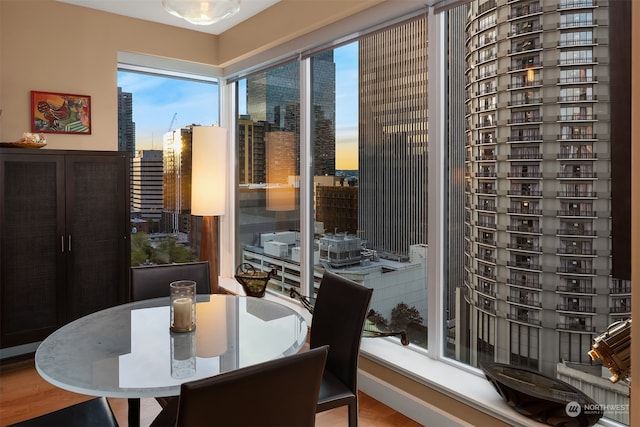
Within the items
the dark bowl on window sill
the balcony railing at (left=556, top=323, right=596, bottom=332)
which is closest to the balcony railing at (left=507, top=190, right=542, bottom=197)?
Result: the balcony railing at (left=556, top=323, right=596, bottom=332)

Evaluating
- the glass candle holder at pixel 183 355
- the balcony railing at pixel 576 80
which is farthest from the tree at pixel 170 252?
the balcony railing at pixel 576 80

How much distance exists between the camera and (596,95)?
197cm

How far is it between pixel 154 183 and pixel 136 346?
9.55ft

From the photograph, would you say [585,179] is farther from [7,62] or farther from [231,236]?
[7,62]

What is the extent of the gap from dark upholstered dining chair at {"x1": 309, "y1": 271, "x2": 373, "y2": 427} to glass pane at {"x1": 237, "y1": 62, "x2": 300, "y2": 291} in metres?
1.56

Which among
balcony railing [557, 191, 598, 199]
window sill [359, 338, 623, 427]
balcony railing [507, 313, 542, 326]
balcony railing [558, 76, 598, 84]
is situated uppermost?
balcony railing [558, 76, 598, 84]

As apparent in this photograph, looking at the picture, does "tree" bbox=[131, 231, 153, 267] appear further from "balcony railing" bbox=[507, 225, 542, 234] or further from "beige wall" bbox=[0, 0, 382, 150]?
"balcony railing" bbox=[507, 225, 542, 234]

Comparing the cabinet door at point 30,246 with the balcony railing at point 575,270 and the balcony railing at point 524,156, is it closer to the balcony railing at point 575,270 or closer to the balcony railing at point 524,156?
the balcony railing at point 524,156

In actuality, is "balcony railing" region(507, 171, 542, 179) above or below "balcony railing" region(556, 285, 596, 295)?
above

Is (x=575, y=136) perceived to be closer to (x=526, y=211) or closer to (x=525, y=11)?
(x=526, y=211)

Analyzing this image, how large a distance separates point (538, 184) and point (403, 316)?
4.01ft

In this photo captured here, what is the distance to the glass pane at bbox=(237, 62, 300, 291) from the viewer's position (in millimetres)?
3941

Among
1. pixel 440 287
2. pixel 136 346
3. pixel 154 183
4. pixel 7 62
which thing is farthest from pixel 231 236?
pixel 136 346

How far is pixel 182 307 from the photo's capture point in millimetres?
1936
